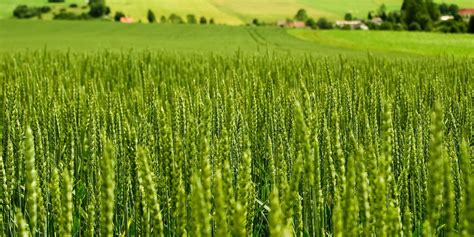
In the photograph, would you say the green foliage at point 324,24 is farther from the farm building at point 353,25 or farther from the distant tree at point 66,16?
the distant tree at point 66,16

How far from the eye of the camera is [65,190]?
1.14 meters

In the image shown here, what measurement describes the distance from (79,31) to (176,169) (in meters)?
41.7

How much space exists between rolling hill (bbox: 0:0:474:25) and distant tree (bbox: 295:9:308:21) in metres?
0.91

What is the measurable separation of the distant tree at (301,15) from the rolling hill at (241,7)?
908 mm

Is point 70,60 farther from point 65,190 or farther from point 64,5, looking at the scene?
point 64,5

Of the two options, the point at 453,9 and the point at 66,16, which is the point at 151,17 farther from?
the point at 453,9

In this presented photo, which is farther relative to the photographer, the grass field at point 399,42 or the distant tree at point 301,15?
the distant tree at point 301,15

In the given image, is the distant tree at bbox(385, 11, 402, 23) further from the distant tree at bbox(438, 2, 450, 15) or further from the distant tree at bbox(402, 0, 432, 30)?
the distant tree at bbox(438, 2, 450, 15)

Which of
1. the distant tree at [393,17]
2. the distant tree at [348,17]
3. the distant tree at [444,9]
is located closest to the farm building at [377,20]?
the distant tree at [393,17]

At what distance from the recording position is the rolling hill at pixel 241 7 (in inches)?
2374

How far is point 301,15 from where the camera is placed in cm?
6325

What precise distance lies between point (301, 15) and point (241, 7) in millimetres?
7971

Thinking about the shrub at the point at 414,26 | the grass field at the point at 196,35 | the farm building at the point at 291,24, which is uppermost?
the grass field at the point at 196,35

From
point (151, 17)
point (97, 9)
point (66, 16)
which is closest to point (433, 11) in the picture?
point (151, 17)
